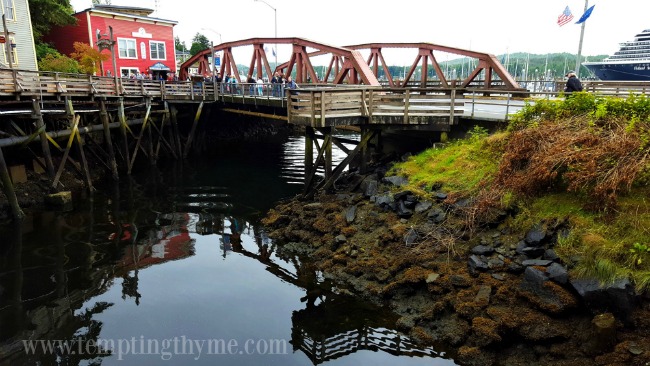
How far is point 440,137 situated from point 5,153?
16103 mm

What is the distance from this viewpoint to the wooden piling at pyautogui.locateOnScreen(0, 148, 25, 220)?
1323 centimetres

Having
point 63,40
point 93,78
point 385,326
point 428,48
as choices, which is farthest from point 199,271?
point 63,40

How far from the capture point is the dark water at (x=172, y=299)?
25.1 feet

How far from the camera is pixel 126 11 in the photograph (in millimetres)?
38156

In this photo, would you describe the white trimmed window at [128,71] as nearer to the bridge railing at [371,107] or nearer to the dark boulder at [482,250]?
the bridge railing at [371,107]

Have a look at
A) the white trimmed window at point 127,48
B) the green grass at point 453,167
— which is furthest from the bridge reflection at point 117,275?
the white trimmed window at point 127,48

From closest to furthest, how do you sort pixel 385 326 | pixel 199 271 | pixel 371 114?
pixel 385 326
pixel 199 271
pixel 371 114

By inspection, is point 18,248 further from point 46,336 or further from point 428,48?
point 428,48

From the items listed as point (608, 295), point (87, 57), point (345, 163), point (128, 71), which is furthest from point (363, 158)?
point (128, 71)

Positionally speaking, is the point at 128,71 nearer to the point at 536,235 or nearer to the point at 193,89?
the point at 193,89

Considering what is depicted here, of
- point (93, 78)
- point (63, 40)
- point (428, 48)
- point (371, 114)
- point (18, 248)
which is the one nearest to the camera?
point (18, 248)

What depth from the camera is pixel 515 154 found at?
967 centimetres

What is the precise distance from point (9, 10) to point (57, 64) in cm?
392

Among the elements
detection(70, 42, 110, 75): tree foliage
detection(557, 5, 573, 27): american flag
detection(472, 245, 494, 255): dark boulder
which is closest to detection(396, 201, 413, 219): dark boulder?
detection(472, 245, 494, 255): dark boulder
